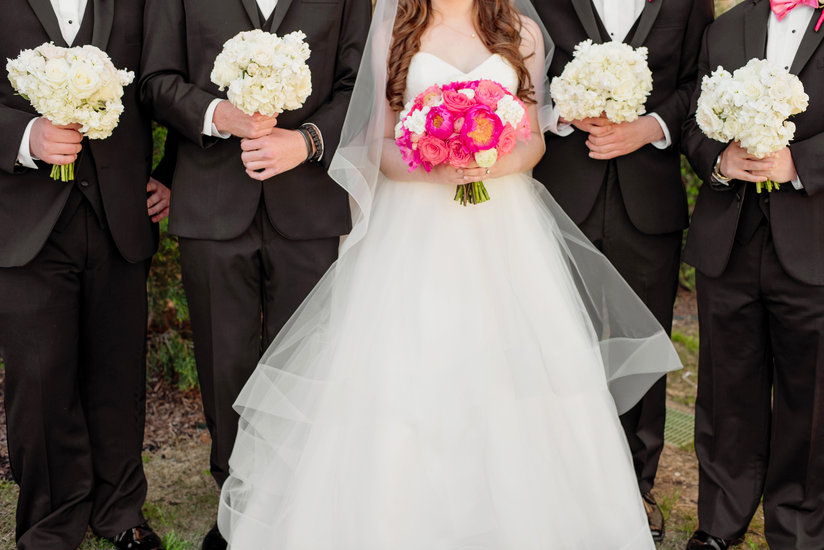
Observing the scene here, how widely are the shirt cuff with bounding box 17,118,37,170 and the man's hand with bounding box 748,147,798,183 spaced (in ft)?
9.78

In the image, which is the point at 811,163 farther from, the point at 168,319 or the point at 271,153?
the point at 168,319

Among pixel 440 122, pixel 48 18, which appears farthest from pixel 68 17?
pixel 440 122

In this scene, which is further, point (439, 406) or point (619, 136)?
point (619, 136)

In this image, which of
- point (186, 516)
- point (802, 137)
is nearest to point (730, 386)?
point (802, 137)

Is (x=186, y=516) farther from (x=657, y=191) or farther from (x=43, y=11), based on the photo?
(x=657, y=191)

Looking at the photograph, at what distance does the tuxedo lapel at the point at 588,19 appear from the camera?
4012mm

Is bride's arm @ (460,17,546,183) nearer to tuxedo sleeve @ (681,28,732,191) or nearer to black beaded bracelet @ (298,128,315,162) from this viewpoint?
tuxedo sleeve @ (681,28,732,191)

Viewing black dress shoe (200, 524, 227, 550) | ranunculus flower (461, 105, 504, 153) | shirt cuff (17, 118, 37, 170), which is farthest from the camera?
black dress shoe (200, 524, 227, 550)

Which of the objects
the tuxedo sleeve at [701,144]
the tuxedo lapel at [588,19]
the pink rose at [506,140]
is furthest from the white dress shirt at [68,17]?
the tuxedo sleeve at [701,144]

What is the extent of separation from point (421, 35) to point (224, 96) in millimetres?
955

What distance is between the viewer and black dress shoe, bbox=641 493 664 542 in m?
4.27

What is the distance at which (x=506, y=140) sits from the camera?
3514 mm

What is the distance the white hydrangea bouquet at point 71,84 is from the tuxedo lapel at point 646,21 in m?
2.33

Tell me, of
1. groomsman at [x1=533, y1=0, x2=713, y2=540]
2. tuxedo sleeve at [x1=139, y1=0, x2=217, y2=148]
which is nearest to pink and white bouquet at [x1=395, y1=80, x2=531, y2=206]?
groomsman at [x1=533, y1=0, x2=713, y2=540]
